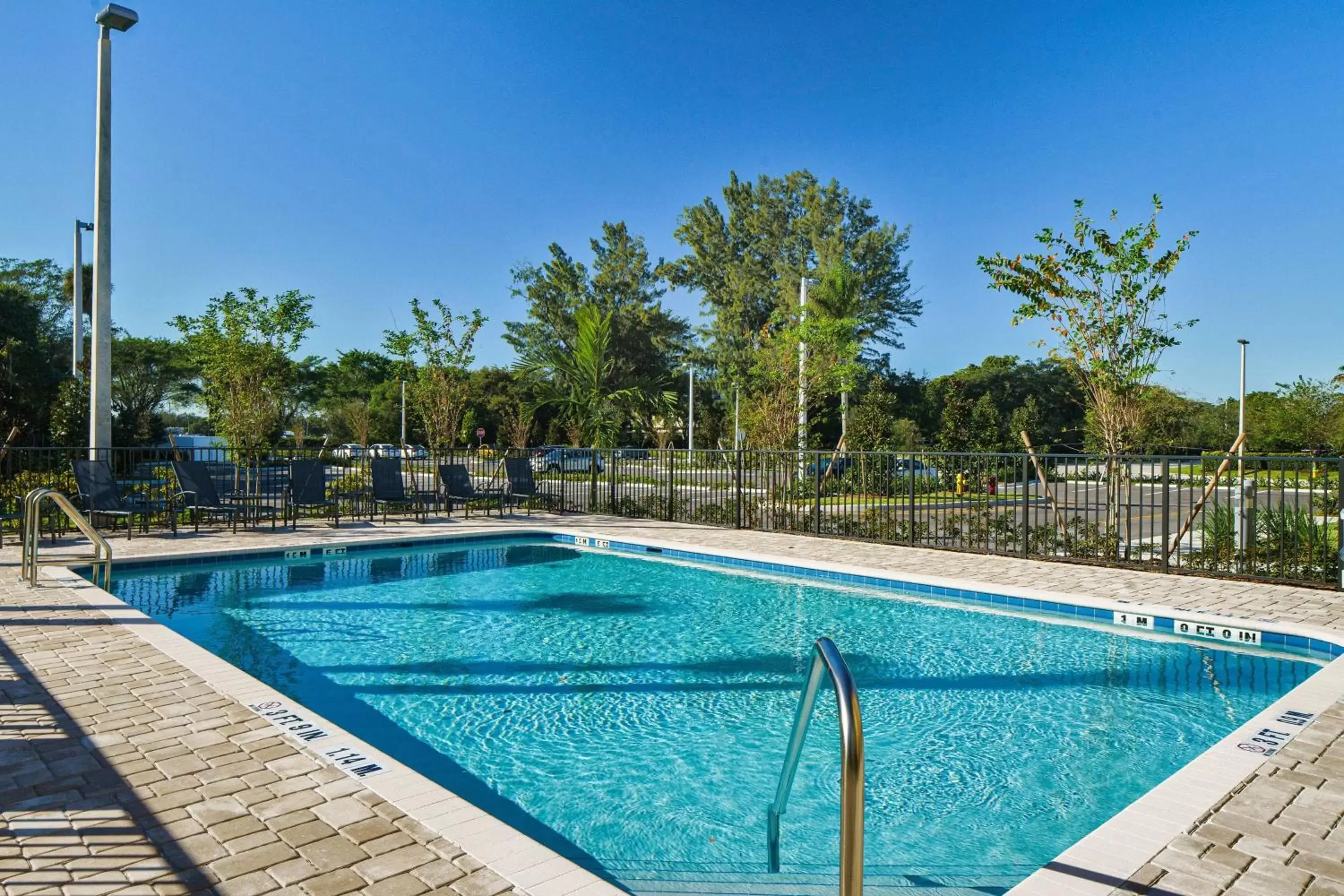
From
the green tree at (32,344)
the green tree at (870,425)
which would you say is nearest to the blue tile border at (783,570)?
the green tree at (32,344)

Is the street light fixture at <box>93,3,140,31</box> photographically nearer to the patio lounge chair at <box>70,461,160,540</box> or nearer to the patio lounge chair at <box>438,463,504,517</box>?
the patio lounge chair at <box>70,461,160,540</box>

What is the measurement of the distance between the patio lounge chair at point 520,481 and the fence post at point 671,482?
2.55 metres

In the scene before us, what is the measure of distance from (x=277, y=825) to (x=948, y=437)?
92.2 feet

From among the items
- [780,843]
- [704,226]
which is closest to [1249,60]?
[780,843]

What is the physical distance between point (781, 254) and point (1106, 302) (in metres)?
29.6

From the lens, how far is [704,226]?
41406 millimetres

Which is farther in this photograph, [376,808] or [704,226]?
[704,226]

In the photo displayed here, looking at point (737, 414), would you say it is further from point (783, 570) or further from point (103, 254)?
point (103, 254)

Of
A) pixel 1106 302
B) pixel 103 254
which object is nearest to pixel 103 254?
pixel 103 254

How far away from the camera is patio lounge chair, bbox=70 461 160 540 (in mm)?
10070

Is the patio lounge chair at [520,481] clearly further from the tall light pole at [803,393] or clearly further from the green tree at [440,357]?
the tall light pole at [803,393]

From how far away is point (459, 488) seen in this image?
560 inches

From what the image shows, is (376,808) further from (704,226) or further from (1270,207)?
(704,226)

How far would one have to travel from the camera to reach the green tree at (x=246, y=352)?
1579 centimetres
